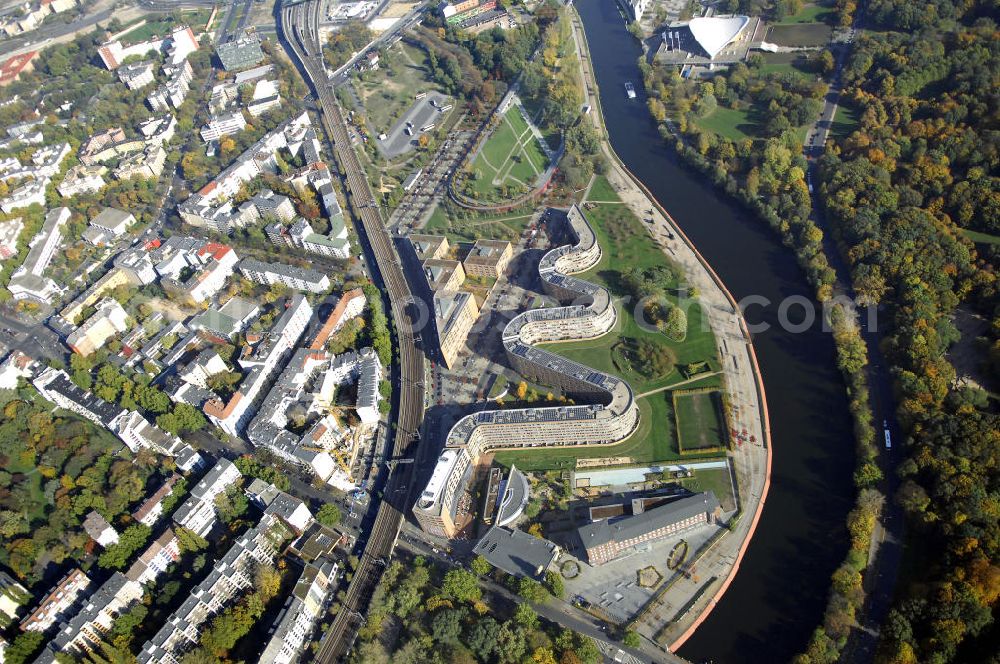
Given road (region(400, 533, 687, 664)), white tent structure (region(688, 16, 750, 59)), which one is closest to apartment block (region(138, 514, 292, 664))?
road (region(400, 533, 687, 664))

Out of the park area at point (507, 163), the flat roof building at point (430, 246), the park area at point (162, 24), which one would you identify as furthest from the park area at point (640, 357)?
the park area at point (162, 24)

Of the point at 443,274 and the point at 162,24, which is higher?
the point at 162,24

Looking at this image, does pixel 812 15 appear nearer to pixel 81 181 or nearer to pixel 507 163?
pixel 507 163

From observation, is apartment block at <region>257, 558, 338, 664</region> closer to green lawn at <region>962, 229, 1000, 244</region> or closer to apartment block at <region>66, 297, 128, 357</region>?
apartment block at <region>66, 297, 128, 357</region>

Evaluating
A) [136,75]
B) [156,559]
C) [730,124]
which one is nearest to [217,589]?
[156,559]

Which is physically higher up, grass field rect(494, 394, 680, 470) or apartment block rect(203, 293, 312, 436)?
grass field rect(494, 394, 680, 470)

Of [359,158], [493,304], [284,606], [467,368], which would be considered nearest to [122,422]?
Result: [284,606]
